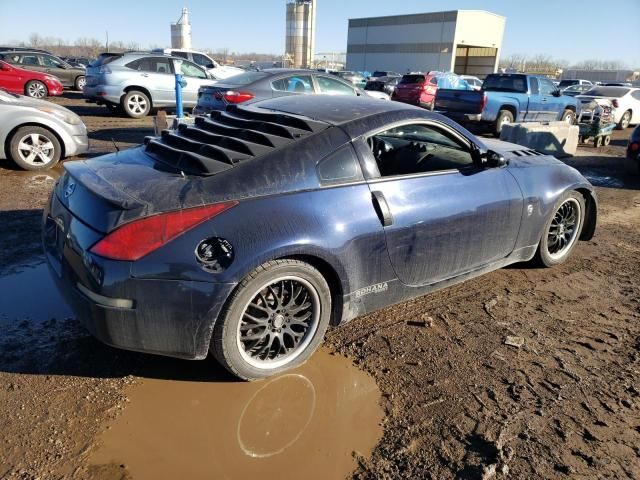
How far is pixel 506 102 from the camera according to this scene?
42.7ft

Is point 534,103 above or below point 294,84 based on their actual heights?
below

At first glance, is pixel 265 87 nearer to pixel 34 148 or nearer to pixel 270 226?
pixel 34 148

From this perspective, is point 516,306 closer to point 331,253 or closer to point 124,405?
point 331,253

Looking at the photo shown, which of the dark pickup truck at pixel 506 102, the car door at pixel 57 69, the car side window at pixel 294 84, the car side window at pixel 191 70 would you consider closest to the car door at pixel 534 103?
the dark pickup truck at pixel 506 102

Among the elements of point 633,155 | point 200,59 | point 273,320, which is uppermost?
point 200,59

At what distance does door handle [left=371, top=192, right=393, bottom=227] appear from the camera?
3139mm

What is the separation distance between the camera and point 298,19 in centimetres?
9106

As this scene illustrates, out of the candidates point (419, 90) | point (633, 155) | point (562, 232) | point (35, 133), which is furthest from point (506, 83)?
point (35, 133)

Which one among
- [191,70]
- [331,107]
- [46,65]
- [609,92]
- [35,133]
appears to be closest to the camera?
[331,107]

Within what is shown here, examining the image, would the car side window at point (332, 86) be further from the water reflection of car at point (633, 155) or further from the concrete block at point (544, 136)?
the water reflection of car at point (633, 155)

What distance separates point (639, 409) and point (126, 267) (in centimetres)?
291

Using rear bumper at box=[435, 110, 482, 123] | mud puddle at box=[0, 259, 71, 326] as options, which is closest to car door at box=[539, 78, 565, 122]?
rear bumper at box=[435, 110, 482, 123]

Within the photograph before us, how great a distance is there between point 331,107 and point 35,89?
16520 millimetres

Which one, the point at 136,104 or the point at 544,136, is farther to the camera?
the point at 136,104
